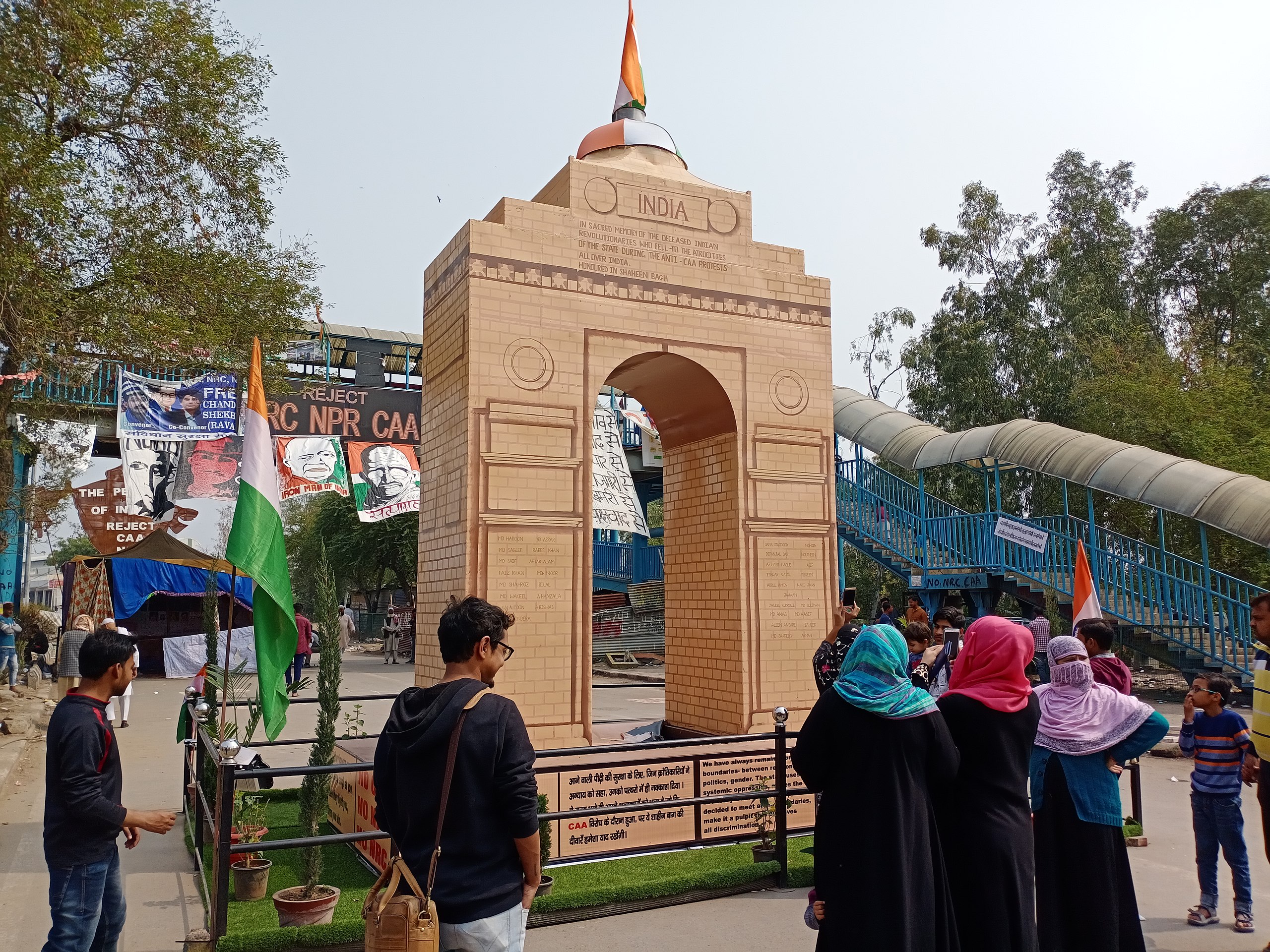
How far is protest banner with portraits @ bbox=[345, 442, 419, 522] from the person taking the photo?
22.3 meters

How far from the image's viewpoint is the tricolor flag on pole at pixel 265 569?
5.69 metres

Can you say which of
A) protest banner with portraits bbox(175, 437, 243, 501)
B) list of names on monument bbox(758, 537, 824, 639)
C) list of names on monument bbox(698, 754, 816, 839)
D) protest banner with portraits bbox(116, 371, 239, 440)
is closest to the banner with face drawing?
protest banner with portraits bbox(175, 437, 243, 501)

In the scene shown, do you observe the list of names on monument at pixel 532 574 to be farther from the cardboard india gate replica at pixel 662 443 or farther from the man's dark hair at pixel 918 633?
the man's dark hair at pixel 918 633

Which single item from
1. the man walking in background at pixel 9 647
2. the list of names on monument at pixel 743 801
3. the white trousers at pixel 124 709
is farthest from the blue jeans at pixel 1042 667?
the man walking in background at pixel 9 647

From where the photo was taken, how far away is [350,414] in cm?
2327

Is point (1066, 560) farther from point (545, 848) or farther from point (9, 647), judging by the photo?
point (9, 647)

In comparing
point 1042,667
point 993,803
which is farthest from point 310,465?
point 993,803

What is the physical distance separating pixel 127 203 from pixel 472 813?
12.0 metres

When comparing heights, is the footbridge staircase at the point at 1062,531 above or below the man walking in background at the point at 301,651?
above

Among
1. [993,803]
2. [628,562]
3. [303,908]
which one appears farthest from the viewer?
[628,562]

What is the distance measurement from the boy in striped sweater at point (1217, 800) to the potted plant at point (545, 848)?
377 cm

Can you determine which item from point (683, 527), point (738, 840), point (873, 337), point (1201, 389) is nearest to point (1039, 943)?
point (738, 840)

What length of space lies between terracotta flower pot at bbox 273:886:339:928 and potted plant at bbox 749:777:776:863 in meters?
2.64

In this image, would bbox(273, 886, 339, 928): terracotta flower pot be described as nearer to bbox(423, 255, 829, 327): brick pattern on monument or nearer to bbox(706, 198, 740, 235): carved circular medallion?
bbox(423, 255, 829, 327): brick pattern on monument
